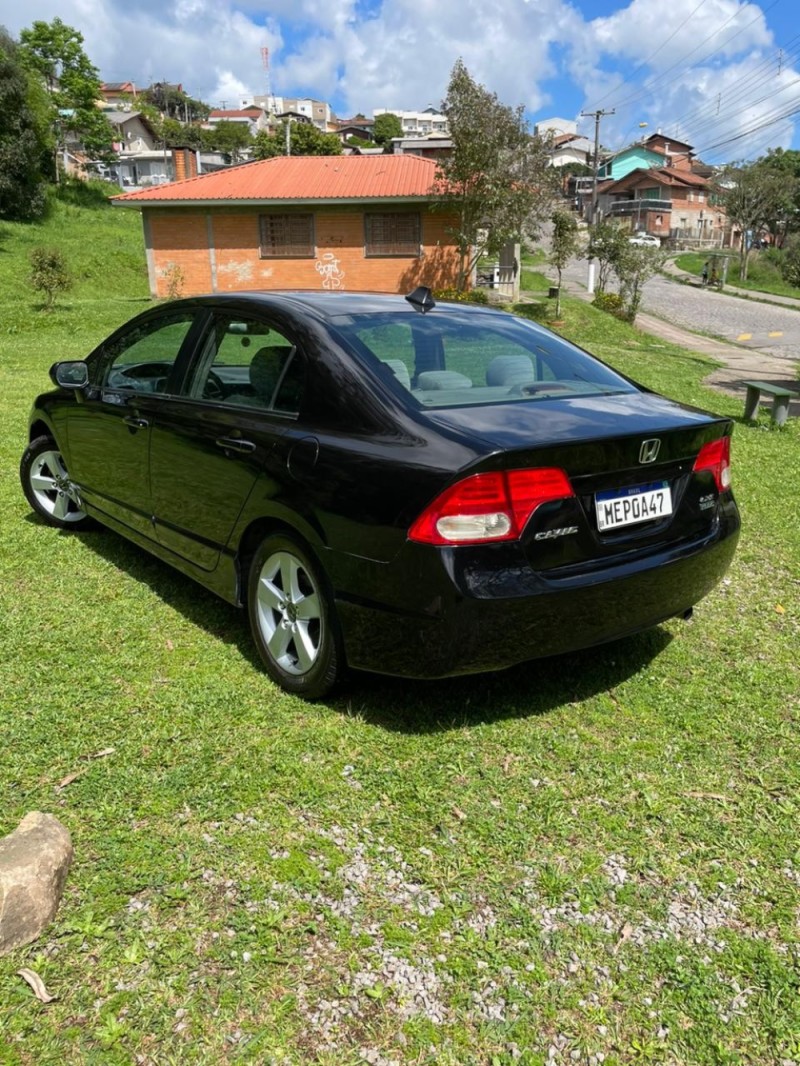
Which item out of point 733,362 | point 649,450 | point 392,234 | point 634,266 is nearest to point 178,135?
point 392,234

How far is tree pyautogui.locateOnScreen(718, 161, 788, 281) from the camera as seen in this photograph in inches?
1993

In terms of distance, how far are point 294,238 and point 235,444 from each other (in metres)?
24.5

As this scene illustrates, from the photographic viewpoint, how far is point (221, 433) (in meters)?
3.53

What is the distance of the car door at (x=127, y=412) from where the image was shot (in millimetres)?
4117

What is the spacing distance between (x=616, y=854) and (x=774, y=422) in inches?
329

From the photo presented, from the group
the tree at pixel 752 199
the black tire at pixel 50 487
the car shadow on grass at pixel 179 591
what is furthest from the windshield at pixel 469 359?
the tree at pixel 752 199

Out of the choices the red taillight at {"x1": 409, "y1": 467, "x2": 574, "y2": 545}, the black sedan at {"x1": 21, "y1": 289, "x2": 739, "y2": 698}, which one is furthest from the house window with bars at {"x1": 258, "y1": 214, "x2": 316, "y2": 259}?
the red taillight at {"x1": 409, "y1": 467, "x2": 574, "y2": 545}

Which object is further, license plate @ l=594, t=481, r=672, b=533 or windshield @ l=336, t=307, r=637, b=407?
windshield @ l=336, t=307, r=637, b=407

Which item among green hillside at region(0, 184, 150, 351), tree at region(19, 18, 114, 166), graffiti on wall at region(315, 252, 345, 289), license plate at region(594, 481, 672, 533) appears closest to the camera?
license plate at region(594, 481, 672, 533)

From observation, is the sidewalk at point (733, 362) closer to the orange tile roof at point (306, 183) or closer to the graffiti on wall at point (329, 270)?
the orange tile roof at point (306, 183)

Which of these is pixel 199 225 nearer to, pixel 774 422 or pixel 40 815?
pixel 774 422

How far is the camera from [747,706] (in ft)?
11.1

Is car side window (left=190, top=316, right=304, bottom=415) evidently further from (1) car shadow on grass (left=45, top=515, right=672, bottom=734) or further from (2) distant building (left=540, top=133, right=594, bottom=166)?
(2) distant building (left=540, top=133, right=594, bottom=166)

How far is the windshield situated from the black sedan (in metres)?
0.01
